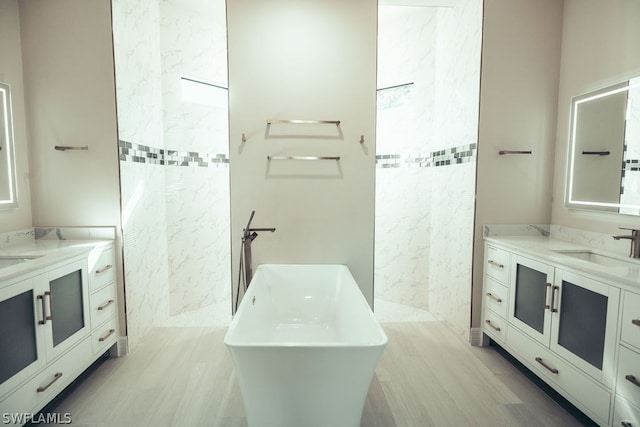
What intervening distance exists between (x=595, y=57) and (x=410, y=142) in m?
1.68

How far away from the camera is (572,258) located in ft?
6.63

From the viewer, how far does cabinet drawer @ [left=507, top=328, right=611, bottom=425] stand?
1.70 meters

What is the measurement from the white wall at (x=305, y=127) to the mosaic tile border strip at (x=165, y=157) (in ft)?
2.61

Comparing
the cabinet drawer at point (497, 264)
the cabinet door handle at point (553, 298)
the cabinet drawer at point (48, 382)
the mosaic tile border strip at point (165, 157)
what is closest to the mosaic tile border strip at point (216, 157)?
the mosaic tile border strip at point (165, 157)

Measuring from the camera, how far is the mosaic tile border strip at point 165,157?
2.65 meters

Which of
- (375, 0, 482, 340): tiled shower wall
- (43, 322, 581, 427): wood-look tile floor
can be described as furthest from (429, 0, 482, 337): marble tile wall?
(43, 322, 581, 427): wood-look tile floor

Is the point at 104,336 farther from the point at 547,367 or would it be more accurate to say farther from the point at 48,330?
the point at 547,367

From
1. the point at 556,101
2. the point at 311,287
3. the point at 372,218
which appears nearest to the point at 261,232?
the point at 311,287

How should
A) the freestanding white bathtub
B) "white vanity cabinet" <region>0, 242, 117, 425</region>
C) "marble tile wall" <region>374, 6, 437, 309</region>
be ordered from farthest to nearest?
"marble tile wall" <region>374, 6, 437, 309</region>
"white vanity cabinet" <region>0, 242, 117, 425</region>
the freestanding white bathtub

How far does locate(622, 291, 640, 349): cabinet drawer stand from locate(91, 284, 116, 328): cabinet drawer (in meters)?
3.07

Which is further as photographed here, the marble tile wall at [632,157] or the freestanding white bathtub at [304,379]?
the marble tile wall at [632,157]

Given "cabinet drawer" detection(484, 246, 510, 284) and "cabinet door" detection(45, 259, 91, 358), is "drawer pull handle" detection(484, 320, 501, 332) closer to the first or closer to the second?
"cabinet drawer" detection(484, 246, 510, 284)

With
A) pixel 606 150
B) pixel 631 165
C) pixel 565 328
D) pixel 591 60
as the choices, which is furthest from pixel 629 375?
pixel 591 60

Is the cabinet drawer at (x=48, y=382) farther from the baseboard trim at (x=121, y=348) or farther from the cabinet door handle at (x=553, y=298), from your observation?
the cabinet door handle at (x=553, y=298)
